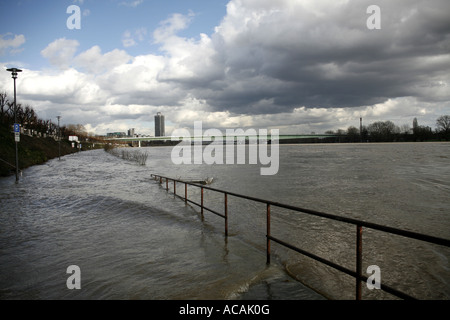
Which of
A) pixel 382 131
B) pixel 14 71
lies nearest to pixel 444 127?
pixel 382 131

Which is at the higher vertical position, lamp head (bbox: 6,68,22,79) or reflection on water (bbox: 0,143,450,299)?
lamp head (bbox: 6,68,22,79)

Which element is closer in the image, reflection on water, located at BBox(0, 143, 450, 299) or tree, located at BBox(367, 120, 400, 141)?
reflection on water, located at BBox(0, 143, 450, 299)

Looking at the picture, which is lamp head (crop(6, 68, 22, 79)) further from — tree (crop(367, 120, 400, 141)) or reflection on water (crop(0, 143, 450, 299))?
tree (crop(367, 120, 400, 141))

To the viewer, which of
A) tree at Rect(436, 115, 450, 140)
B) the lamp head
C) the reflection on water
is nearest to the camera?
the reflection on water

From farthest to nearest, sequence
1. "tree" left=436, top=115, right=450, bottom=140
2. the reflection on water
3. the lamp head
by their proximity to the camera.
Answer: "tree" left=436, top=115, right=450, bottom=140, the lamp head, the reflection on water

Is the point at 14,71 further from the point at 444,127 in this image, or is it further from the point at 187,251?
the point at 444,127

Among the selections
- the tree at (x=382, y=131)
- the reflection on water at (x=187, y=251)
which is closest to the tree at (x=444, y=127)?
the tree at (x=382, y=131)

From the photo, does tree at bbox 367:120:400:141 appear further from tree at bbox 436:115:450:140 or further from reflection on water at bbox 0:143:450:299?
reflection on water at bbox 0:143:450:299

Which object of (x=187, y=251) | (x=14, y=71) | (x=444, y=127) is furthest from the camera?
(x=444, y=127)

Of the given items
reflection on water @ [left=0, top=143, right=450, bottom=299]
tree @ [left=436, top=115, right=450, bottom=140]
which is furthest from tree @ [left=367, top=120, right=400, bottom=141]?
reflection on water @ [left=0, top=143, right=450, bottom=299]
